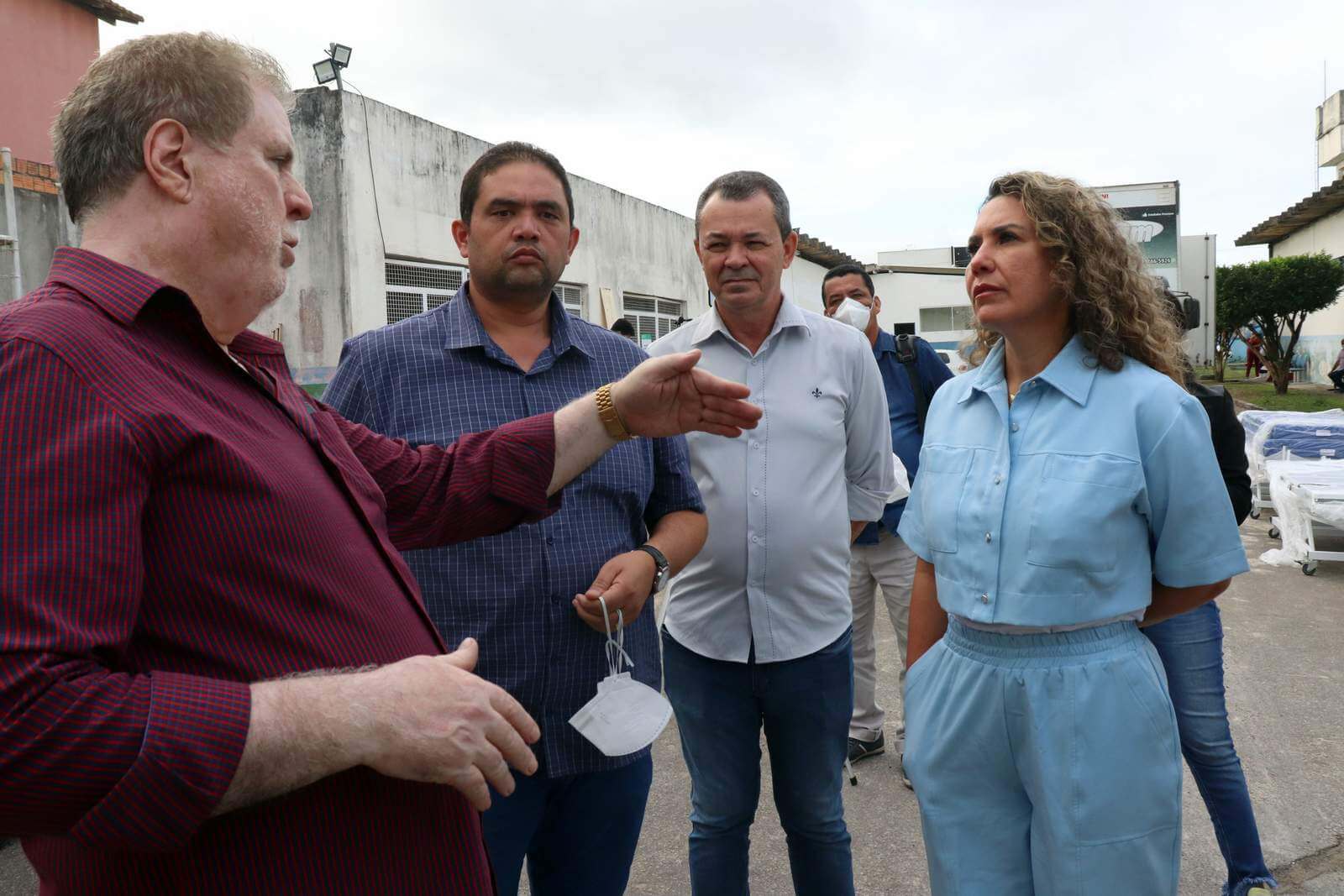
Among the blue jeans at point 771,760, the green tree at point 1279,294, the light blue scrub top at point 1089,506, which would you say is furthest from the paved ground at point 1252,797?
the green tree at point 1279,294

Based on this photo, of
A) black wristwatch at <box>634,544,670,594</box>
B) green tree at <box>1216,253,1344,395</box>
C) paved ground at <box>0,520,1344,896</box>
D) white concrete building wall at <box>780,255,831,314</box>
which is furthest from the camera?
white concrete building wall at <box>780,255,831,314</box>

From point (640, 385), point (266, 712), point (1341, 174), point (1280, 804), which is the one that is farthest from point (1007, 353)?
point (1341, 174)

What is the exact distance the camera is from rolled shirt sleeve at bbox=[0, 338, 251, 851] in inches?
37.8

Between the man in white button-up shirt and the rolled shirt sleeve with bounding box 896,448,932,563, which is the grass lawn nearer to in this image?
the man in white button-up shirt

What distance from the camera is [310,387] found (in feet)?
37.0

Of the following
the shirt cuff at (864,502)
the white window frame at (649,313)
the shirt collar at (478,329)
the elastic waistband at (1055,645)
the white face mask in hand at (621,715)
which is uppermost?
the white window frame at (649,313)

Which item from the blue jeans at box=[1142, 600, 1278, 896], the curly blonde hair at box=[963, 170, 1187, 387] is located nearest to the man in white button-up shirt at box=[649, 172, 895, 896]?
the curly blonde hair at box=[963, 170, 1187, 387]

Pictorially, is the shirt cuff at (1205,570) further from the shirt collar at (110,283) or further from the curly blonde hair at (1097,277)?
the shirt collar at (110,283)

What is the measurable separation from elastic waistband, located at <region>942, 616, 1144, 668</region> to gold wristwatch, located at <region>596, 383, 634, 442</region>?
103cm

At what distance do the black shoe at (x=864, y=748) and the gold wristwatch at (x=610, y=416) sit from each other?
9.84 feet

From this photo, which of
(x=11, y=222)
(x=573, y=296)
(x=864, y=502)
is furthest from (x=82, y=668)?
(x=573, y=296)

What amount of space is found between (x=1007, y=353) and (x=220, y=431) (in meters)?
2.02

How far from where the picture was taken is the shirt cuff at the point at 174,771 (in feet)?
3.23

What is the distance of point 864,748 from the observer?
4.45 metres
